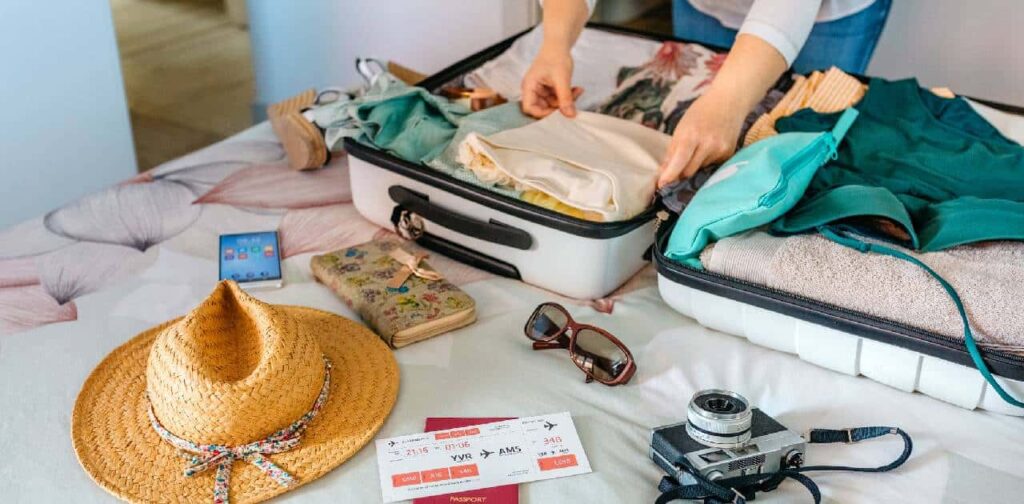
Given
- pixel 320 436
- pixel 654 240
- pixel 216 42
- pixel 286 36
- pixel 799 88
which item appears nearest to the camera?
pixel 320 436

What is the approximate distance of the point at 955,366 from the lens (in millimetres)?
890

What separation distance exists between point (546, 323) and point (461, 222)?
0.67 feet

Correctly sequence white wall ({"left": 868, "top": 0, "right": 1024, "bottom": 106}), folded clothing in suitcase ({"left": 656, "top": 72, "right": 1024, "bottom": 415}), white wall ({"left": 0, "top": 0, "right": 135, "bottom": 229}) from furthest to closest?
1. white wall ({"left": 868, "top": 0, "right": 1024, "bottom": 106})
2. white wall ({"left": 0, "top": 0, "right": 135, "bottom": 229})
3. folded clothing in suitcase ({"left": 656, "top": 72, "right": 1024, "bottom": 415})

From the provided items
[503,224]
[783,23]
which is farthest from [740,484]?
[783,23]

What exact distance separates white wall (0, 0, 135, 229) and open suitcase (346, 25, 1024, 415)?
3.12 ft

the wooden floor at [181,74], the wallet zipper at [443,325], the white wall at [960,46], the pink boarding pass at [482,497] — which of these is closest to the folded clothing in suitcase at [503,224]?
the wallet zipper at [443,325]

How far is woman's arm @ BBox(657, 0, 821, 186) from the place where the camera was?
1113 millimetres

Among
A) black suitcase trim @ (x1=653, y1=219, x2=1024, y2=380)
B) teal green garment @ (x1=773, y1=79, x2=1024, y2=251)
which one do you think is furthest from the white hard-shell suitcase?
teal green garment @ (x1=773, y1=79, x2=1024, y2=251)

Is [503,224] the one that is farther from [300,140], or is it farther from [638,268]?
[300,140]

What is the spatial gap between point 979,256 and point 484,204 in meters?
0.55

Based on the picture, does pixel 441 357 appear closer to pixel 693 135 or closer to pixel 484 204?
pixel 484 204

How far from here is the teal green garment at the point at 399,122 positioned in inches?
48.4

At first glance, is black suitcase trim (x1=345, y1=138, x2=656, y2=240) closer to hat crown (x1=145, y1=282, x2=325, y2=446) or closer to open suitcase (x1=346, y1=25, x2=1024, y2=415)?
open suitcase (x1=346, y1=25, x2=1024, y2=415)

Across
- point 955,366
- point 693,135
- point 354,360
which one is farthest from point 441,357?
point 955,366
